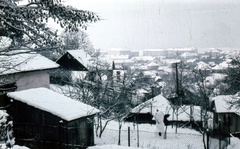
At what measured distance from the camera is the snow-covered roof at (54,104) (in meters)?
11.9

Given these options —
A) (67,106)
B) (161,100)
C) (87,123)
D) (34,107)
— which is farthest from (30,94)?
(161,100)

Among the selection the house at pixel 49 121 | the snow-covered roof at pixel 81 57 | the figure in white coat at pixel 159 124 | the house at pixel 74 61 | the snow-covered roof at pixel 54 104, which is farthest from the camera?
the house at pixel 74 61

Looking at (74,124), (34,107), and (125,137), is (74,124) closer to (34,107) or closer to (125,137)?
(34,107)

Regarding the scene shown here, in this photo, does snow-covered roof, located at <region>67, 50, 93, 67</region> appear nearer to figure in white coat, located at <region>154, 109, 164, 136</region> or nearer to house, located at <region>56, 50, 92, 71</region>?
house, located at <region>56, 50, 92, 71</region>

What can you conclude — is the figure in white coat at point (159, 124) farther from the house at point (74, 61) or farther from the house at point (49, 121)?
the house at point (74, 61)

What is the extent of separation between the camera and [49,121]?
39.3 ft

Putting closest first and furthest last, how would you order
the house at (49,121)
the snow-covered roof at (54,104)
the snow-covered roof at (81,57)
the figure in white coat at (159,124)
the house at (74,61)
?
the house at (49,121), the snow-covered roof at (54,104), the figure in white coat at (159,124), the snow-covered roof at (81,57), the house at (74,61)

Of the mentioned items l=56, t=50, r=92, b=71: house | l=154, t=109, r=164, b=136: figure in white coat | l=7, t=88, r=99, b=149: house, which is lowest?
l=154, t=109, r=164, b=136: figure in white coat

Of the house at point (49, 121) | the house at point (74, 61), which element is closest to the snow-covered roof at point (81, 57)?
the house at point (74, 61)

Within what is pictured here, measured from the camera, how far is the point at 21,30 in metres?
6.30

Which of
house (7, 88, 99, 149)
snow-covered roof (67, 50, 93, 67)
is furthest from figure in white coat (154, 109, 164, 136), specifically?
snow-covered roof (67, 50, 93, 67)

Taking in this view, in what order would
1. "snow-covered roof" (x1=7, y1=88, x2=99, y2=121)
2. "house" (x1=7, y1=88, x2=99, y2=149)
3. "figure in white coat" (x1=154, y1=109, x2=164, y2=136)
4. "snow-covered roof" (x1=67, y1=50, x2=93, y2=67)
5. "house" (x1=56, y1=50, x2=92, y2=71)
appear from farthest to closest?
"house" (x1=56, y1=50, x2=92, y2=71) → "snow-covered roof" (x1=67, y1=50, x2=93, y2=67) → "figure in white coat" (x1=154, y1=109, x2=164, y2=136) → "snow-covered roof" (x1=7, y1=88, x2=99, y2=121) → "house" (x1=7, y1=88, x2=99, y2=149)

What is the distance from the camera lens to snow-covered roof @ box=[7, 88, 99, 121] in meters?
11.9

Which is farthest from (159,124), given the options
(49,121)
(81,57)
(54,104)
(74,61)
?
(81,57)
